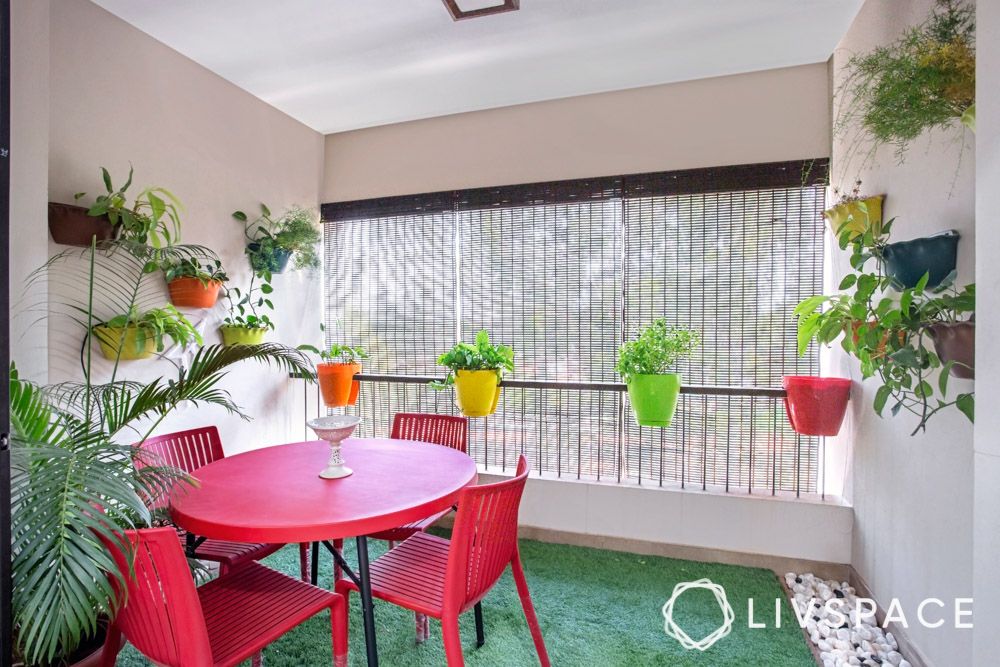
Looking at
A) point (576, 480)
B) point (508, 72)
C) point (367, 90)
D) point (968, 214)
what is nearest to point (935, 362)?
point (968, 214)

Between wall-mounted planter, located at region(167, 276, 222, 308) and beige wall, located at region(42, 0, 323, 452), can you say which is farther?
wall-mounted planter, located at region(167, 276, 222, 308)

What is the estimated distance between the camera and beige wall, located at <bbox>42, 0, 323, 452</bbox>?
215 centimetres

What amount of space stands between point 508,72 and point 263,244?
184 cm

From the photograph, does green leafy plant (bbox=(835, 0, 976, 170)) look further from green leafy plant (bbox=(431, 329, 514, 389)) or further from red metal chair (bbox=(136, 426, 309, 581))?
red metal chair (bbox=(136, 426, 309, 581))

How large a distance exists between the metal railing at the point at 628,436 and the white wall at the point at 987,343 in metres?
1.60

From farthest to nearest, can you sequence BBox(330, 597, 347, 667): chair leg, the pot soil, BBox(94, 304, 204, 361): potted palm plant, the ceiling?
the pot soil, the ceiling, BBox(94, 304, 204, 361): potted palm plant, BBox(330, 597, 347, 667): chair leg

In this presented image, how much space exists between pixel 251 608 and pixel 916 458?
8.04ft

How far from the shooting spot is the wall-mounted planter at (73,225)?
202cm

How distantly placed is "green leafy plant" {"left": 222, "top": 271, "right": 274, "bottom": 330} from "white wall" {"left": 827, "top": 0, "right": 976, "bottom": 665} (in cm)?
330

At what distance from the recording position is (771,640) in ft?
6.82

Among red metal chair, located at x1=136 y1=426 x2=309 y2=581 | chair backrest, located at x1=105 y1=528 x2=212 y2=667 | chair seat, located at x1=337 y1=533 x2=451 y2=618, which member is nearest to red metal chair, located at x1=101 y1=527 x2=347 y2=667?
chair backrest, located at x1=105 y1=528 x2=212 y2=667

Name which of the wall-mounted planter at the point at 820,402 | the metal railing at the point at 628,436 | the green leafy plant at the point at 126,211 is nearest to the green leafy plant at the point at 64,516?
the green leafy plant at the point at 126,211

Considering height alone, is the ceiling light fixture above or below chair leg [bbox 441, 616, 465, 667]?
above

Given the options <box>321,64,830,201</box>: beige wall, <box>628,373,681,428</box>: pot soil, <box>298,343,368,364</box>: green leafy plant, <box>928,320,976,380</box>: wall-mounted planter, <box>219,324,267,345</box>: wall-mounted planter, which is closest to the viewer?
<box>928,320,976,380</box>: wall-mounted planter
